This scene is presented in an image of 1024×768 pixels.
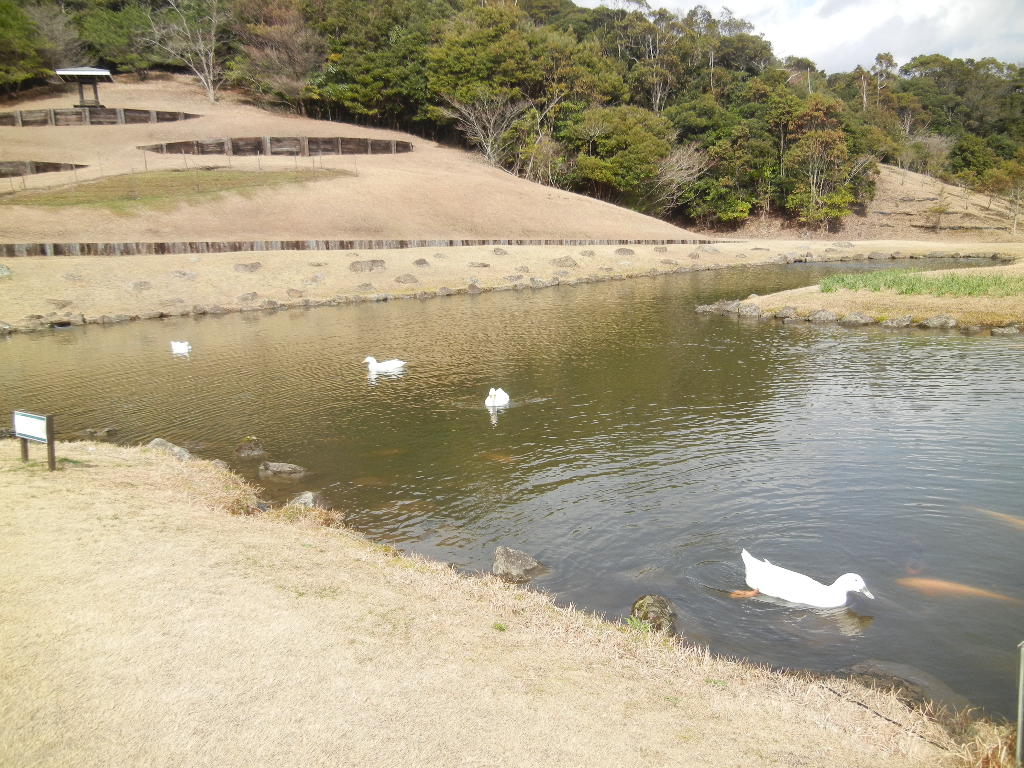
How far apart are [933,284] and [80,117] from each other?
8730 centimetres

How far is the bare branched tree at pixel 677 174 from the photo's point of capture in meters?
81.1

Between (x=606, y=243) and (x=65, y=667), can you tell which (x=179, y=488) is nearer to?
(x=65, y=667)

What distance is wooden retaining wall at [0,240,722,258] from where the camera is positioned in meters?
42.0

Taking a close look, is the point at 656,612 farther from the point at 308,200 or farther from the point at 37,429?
the point at 308,200

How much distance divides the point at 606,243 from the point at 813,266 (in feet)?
53.6

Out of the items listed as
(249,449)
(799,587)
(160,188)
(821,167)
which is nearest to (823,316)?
(799,587)

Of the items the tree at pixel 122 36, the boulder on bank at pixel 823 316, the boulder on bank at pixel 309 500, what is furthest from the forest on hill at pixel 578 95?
the boulder on bank at pixel 309 500

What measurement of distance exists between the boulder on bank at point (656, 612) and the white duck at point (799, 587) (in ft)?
4.31

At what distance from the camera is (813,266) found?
55.1 metres

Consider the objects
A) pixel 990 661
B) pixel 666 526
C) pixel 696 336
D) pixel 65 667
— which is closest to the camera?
pixel 65 667

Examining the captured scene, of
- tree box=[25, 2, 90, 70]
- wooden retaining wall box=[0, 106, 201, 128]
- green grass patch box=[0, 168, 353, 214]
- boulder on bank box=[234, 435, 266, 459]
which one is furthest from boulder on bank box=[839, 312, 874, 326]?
tree box=[25, 2, 90, 70]

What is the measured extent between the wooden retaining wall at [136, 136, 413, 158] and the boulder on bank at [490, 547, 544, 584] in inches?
2909

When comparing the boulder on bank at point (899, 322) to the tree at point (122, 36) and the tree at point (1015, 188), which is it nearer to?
the tree at point (1015, 188)

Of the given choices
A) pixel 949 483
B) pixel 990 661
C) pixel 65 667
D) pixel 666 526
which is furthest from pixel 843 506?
pixel 65 667
